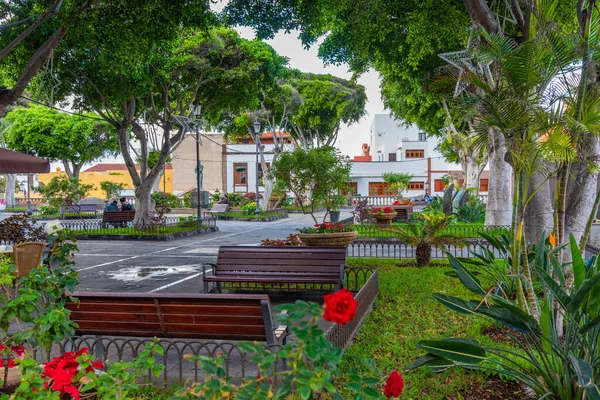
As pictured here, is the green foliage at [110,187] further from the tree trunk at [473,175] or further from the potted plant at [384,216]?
the tree trunk at [473,175]

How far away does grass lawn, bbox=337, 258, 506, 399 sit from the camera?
386 centimetres

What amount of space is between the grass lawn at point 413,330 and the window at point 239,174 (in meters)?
42.8

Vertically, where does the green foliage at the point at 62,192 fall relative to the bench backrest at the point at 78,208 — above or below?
above

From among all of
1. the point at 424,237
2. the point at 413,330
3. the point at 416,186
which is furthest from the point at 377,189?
the point at 413,330

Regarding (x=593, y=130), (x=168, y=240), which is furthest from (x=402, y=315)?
(x=168, y=240)

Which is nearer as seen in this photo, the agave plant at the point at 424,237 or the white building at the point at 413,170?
the agave plant at the point at 424,237

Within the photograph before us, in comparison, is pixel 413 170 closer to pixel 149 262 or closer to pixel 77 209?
pixel 77 209

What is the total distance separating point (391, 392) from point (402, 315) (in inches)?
158

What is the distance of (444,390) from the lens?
12.1 ft

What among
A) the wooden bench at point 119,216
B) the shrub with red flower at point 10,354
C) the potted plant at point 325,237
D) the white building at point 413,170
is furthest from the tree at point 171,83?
the white building at point 413,170

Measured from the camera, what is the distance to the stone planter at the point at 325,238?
10.6m

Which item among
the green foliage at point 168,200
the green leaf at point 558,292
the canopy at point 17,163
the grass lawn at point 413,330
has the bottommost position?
the grass lawn at point 413,330

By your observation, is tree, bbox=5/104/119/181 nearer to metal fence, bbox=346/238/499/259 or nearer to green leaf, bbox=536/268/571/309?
metal fence, bbox=346/238/499/259

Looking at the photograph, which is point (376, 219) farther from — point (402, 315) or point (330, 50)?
point (402, 315)
